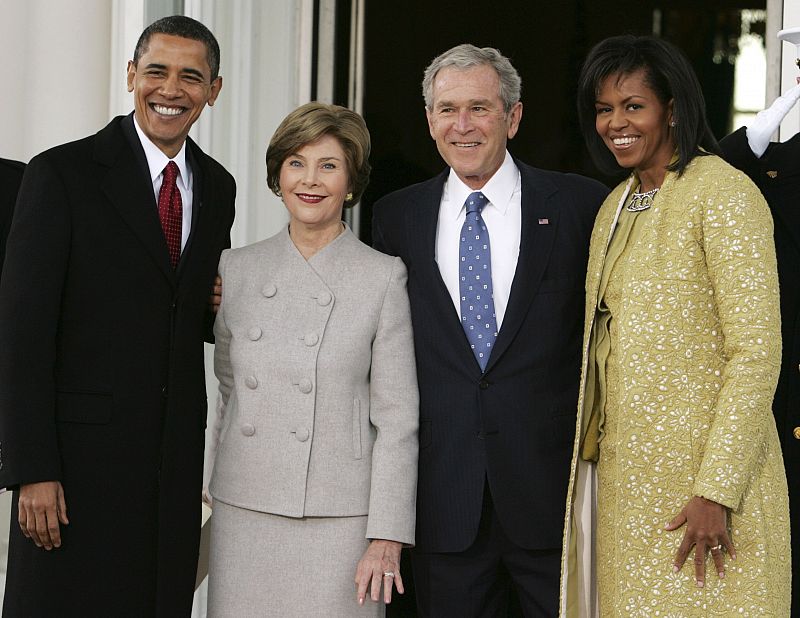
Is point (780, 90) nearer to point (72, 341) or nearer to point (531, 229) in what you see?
point (531, 229)

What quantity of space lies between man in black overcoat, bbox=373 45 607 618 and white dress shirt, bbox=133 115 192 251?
48cm

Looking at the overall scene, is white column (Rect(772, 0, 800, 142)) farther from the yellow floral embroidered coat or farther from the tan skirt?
the tan skirt

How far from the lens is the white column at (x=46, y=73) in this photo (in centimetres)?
314

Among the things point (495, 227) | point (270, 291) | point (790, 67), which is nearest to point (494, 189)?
point (495, 227)

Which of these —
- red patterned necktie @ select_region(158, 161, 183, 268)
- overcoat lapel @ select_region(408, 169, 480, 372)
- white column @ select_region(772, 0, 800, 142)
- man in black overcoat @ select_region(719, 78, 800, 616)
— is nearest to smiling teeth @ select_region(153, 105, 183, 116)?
red patterned necktie @ select_region(158, 161, 183, 268)

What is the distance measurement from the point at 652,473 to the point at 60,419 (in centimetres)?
116

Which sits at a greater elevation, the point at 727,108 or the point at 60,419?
the point at 727,108

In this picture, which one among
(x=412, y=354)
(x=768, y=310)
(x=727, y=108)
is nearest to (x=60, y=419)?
(x=412, y=354)

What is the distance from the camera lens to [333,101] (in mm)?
3736

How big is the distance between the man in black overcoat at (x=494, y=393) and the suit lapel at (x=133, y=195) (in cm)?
54

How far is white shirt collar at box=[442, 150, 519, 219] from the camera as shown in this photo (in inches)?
93.7

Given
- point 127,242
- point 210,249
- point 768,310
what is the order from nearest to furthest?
1. point 768,310
2. point 127,242
3. point 210,249

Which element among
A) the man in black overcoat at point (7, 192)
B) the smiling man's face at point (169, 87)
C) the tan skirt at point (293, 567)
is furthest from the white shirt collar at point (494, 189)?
the man in black overcoat at point (7, 192)

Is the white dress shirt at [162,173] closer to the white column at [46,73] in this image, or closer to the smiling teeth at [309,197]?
the smiling teeth at [309,197]
